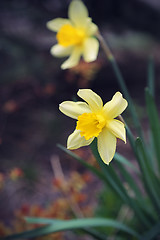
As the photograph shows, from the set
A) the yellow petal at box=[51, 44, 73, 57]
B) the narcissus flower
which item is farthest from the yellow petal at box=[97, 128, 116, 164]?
the yellow petal at box=[51, 44, 73, 57]

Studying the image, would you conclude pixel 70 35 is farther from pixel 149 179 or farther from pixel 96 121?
pixel 149 179

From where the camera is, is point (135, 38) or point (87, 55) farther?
point (135, 38)

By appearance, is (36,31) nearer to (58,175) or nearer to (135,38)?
(135,38)

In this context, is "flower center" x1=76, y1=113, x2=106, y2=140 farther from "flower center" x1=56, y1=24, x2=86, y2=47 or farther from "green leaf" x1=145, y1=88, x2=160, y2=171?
"flower center" x1=56, y1=24, x2=86, y2=47

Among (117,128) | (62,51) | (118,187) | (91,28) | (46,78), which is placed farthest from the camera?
(46,78)

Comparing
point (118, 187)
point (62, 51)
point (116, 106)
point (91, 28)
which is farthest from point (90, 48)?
point (118, 187)

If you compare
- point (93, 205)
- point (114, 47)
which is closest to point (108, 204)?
point (93, 205)

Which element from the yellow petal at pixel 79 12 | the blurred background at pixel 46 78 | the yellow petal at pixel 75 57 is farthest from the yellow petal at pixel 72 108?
the blurred background at pixel 46 78
